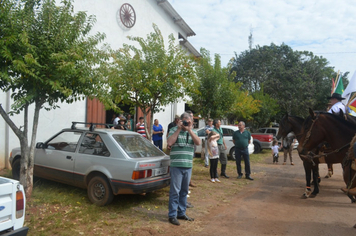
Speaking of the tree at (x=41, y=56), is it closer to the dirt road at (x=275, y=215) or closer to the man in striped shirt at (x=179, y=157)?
the man in striped shirt at (x=179, y=157)

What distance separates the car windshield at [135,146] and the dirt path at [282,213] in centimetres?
178

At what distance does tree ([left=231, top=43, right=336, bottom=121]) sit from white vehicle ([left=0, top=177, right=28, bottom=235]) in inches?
939

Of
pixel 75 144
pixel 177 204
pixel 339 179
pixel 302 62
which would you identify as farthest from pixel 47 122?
pixel 302 62

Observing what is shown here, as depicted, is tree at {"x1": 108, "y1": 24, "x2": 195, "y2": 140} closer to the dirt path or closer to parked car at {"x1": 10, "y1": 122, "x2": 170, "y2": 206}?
parked car at {"x1": 10, "y1": 122, "x2": 170, "y2": 206}

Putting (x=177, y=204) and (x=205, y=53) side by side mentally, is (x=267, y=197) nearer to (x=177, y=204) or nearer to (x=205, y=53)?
(x=177, y=204)

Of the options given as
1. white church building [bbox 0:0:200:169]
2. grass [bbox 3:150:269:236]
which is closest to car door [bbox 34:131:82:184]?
grass [bbox 3:150:269:236]

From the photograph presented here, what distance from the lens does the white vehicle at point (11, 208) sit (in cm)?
285

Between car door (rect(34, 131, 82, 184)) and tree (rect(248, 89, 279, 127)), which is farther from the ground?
tree (rect(248, 89, 279, 127))

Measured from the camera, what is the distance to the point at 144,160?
525 centimetres

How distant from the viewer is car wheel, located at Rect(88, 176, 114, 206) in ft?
17.3

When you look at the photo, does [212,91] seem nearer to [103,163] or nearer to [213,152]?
[213,152]

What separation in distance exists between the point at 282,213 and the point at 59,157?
16.1ft

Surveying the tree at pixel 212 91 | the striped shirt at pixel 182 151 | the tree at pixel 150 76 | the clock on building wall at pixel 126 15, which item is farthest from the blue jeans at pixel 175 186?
the clock on building wall at pixel 126 15

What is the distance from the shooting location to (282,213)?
218 inches
